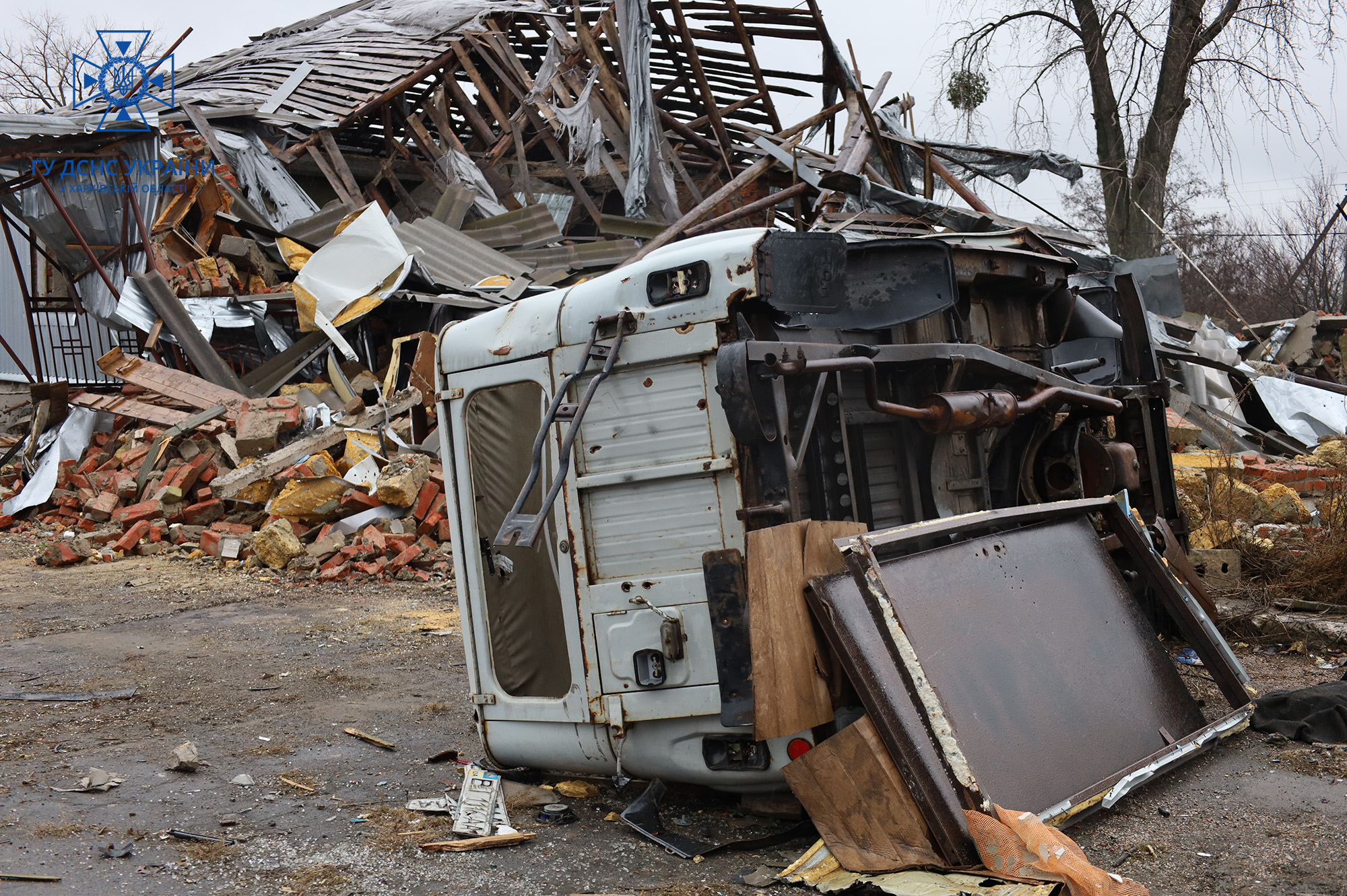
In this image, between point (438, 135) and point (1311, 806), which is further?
point (438, 135)

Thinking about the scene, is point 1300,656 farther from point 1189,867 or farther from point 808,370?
point 808,370

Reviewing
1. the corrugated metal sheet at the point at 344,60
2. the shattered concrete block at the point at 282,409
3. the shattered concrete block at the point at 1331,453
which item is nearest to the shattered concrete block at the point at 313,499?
the shattered concrete block at the point at 282,409

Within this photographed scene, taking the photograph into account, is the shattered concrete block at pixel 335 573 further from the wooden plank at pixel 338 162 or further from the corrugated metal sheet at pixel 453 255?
the wooden plank at pixel 338 162

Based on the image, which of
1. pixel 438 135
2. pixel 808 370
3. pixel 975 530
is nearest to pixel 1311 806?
pixel 975 530

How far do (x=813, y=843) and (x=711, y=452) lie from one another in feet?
4.51

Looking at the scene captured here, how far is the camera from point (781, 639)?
3.40 meters

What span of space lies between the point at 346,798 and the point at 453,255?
10719mm

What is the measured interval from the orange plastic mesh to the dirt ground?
0.48 metres

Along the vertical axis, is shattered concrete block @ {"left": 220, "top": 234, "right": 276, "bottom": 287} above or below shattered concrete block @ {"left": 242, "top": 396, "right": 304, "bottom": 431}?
above

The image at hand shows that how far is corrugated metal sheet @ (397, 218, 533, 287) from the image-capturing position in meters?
13.9

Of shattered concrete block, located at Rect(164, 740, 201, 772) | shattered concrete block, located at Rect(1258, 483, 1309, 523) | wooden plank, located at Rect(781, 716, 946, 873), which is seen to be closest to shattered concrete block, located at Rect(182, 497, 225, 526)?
shattered concrete block, located at Rect(164, 740, 201, 772)

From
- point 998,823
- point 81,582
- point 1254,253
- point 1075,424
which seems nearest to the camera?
point 998,823

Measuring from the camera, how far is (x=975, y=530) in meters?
4.18

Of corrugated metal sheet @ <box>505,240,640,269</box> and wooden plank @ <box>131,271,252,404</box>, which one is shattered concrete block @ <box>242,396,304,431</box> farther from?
corrugated metal sheet @ <box>505,240,640,269</box>
